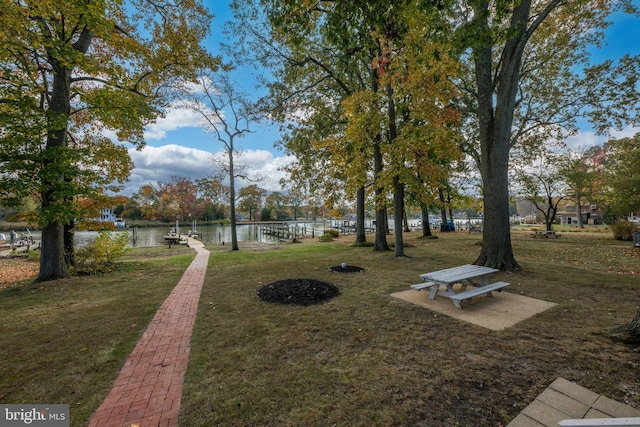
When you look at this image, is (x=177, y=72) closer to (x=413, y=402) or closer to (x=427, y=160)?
(x=427, y=160)

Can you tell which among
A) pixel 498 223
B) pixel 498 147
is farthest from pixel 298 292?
pixel 498 147

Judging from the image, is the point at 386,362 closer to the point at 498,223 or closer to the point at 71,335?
the point at 71,335

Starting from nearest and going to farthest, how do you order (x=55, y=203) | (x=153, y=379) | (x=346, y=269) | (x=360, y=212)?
(x=153, y=379)
(x=55, y=203)
(x=346, y=269)
(x=360, y=212)

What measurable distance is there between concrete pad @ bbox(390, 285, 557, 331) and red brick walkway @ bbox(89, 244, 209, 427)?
394cm

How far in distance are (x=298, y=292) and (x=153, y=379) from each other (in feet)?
9.96

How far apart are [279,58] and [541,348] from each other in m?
12.8

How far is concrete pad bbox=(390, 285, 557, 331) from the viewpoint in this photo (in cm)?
396

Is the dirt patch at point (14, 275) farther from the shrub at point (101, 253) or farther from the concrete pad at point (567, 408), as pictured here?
the concrete pad at point (567, 408)

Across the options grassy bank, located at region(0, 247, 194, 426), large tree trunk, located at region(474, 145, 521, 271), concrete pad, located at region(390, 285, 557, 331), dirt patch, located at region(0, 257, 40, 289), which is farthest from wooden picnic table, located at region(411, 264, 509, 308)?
dirt patch, located at region(0, 257, 40, 289)

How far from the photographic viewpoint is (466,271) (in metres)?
5.18

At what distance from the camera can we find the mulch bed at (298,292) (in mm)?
5107

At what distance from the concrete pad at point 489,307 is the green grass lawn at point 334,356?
0.63ft

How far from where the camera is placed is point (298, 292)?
546cm

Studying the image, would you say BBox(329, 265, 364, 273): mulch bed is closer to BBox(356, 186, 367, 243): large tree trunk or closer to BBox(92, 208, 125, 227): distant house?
BBox(356, 186, 367, 243): large tree trunk
